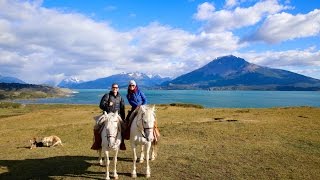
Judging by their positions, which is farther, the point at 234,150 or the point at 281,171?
the point at 234,150

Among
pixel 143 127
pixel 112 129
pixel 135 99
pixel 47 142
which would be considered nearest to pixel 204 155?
pixel 135 99

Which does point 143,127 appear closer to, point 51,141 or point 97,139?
point 97,139

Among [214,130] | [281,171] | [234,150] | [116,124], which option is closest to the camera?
[116,124]

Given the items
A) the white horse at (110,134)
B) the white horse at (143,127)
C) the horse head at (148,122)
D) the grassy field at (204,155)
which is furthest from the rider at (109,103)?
the horse head at (148,122)

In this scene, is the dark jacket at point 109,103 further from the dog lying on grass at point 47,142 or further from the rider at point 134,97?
the dog lying on grass at point 47,142

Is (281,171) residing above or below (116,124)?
below

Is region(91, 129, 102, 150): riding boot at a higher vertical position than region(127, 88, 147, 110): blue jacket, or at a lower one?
lower

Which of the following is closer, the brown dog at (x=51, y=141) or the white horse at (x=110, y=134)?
the white horse at (x=110, y=134)

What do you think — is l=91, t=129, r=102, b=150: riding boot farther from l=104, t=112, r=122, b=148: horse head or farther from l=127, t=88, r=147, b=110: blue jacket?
l=127, t=88, r=147, b=110: blue jacket

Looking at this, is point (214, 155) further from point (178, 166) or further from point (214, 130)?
point (214, 130)

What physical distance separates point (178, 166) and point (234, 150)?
4.64m

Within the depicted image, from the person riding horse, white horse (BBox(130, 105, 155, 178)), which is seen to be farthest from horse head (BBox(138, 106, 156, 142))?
the person riding horse

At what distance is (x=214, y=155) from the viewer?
19.5m

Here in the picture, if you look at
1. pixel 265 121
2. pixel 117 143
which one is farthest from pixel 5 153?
pixel 265 121
